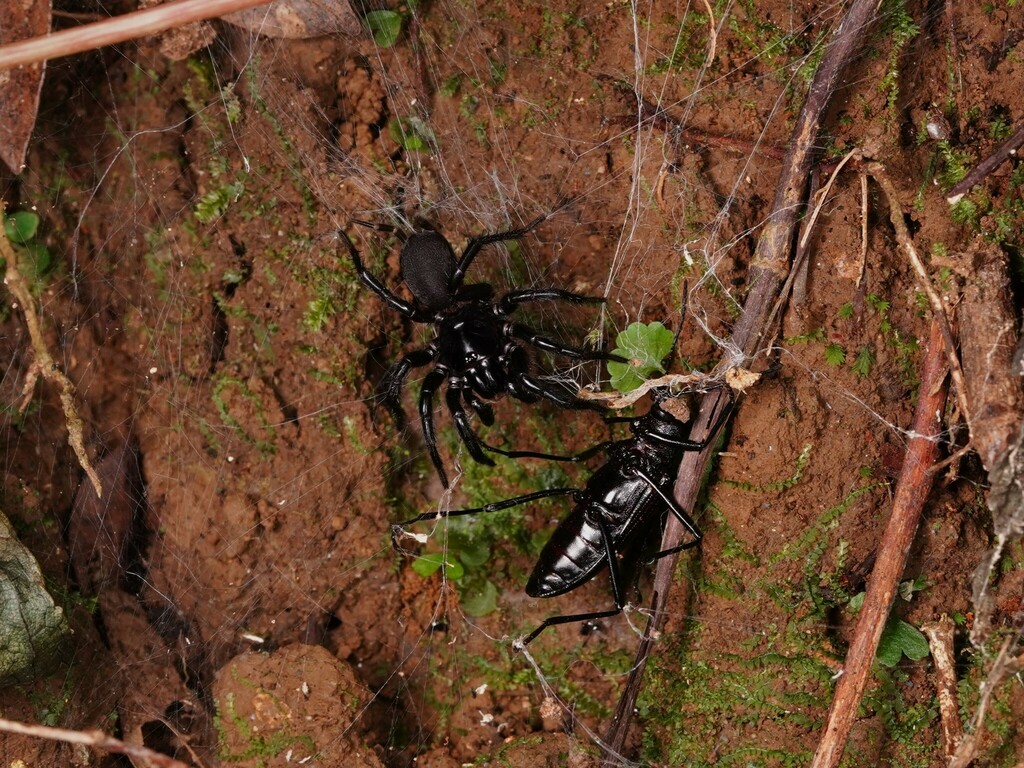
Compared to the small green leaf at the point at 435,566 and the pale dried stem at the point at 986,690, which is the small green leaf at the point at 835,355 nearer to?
the pale dried stem at the point at 986,690

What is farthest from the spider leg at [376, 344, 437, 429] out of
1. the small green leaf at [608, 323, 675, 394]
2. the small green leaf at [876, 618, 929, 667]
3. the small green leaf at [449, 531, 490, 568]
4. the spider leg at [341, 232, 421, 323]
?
the small green leaf at [876, 618, 929, 667]

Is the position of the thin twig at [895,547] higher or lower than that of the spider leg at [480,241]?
lower

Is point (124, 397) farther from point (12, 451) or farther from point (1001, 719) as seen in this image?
point (1001, 719)

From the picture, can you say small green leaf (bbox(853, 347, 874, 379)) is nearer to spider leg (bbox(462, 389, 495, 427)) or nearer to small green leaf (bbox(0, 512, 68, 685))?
spider leg (bbox(462, 389, 495, 427))

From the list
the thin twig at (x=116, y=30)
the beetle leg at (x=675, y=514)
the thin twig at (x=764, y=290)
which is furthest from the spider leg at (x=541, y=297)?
the thin twig at (x=116, y=30)

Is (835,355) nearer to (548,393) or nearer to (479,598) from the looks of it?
(548,393)

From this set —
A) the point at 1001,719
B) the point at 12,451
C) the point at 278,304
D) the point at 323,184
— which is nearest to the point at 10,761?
the point at 12,451
